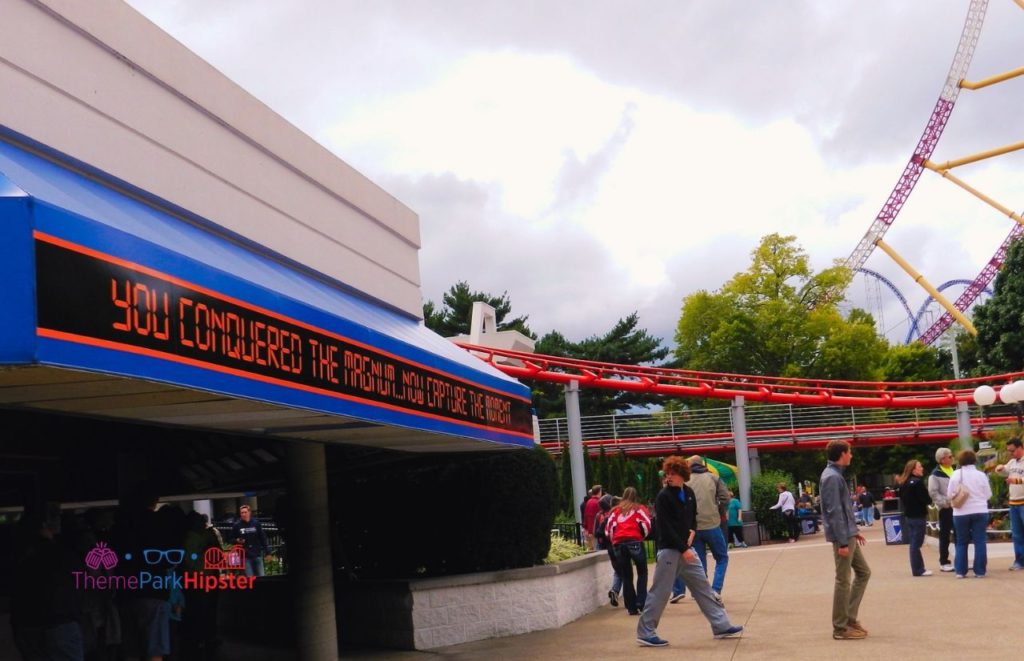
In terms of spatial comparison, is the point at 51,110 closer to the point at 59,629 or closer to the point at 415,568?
the point at 59,629

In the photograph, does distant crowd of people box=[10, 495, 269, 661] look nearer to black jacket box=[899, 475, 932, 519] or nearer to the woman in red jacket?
the woman in red jacket

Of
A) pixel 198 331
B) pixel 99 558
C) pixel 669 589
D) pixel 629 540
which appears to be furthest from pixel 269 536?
pixel 198 331

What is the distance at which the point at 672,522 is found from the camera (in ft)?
33.4

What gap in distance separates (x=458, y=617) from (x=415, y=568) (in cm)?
117

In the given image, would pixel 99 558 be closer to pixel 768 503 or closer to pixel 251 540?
pixel 251 540

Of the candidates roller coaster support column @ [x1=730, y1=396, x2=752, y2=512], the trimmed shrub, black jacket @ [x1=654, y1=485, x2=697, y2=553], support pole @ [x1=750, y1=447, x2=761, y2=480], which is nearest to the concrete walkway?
black jacket @ [x1=654, y1=485, x2=697, y2=553]

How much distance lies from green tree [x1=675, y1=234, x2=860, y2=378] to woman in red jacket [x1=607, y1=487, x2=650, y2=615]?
47659 mm

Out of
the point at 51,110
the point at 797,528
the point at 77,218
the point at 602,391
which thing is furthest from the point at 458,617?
the point at 602,391

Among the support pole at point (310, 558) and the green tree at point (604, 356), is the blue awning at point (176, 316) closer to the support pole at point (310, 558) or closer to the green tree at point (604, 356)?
the support pole at point (310, 558)

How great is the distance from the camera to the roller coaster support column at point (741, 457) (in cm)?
3506

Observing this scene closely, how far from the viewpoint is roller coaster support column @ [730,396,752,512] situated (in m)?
35.1

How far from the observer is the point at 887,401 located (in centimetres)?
4306

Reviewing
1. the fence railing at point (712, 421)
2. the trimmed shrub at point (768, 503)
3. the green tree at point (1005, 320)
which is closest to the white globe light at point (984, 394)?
the trimmed shrub at point (768, 503)

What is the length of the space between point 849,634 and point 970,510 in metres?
4.68
